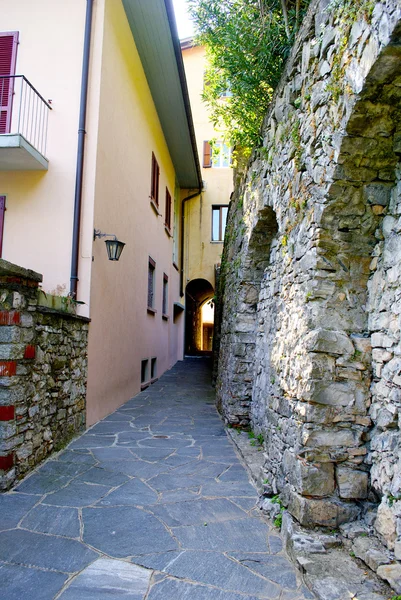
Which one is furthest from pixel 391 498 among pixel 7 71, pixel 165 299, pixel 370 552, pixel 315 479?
pixel 165 299

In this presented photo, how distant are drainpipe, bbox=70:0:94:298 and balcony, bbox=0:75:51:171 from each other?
0.48 meters

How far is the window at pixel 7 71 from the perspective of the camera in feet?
20.3

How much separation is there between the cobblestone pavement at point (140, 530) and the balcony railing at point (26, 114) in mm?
4163

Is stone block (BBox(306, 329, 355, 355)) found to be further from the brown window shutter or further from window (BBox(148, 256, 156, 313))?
the brown window shutter

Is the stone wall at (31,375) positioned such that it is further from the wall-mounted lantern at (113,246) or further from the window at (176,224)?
the window at (176,224)

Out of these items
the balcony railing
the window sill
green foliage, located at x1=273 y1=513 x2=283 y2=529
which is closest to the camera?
green foliage, located at x1=273 y1=513 x2=283 y2=529

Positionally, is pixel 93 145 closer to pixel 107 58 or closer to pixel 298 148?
pixel 107 58

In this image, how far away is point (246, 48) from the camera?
4684mm

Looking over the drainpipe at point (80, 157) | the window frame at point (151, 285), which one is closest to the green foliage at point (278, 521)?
the drainpipe at point (80, 157)

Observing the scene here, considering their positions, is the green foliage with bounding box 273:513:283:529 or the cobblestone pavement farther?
the green foliage with bounding box 273:513:283:529

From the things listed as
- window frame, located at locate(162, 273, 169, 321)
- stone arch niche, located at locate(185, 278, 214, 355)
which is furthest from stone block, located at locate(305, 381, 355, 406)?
stone arch niche, located at locate(185, 278, 214, 355)

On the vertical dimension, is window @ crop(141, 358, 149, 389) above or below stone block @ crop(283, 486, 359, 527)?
above

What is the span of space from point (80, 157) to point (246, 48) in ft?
8.50

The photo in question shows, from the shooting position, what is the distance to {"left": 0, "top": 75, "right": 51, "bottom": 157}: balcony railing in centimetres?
600
